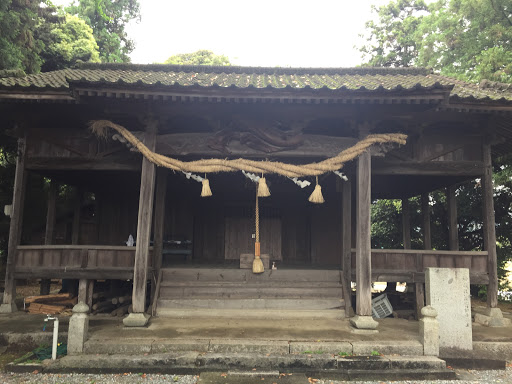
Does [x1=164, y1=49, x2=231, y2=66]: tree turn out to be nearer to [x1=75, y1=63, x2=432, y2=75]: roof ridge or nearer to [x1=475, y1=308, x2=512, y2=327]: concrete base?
[x1=75, y1=63, x2=432, y2=75]: roof ridge

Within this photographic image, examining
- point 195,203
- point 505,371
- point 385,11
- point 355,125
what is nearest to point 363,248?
point 355,125

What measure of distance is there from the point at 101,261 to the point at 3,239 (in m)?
9.07

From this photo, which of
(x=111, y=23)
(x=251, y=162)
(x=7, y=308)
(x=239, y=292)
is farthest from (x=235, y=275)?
(x=111, y=23)

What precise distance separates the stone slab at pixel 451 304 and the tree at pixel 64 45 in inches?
819

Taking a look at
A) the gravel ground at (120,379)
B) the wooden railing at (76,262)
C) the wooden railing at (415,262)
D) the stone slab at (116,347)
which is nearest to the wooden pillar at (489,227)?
the wooden railing at (415,262)

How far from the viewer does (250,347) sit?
5.86m

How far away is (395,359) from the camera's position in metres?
5.65

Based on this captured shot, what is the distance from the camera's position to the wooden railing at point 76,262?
8094 millimetres

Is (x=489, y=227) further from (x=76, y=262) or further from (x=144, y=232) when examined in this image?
(x=76, y=262)

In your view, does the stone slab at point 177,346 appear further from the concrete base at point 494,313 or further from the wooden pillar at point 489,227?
the wooden pillar at point 489,227

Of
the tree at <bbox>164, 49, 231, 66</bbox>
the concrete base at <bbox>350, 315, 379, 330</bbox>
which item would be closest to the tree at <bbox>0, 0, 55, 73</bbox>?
the concrete base at <bbox>350, 315, 379, 330</bbox>

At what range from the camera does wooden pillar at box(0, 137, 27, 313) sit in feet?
26.5

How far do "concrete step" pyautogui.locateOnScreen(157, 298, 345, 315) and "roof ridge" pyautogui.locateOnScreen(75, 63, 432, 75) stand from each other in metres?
7.29

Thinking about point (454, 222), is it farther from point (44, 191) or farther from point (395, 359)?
point (44, 191)
